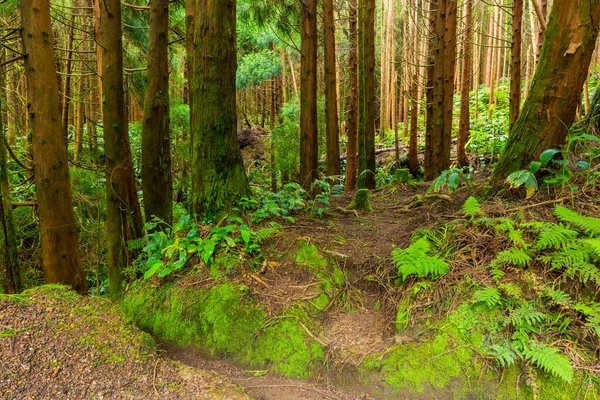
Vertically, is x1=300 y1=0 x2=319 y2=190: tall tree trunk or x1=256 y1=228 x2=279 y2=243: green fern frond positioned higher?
x1=300 y1=0 x2=319 y2=190: tall tree trunk

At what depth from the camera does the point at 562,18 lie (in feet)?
11.3

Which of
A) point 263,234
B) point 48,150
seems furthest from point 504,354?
point 48,150

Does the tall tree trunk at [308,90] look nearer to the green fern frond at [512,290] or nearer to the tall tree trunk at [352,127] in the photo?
the tall tree trunk at [352,127]

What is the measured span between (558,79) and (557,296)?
2220 millimetres

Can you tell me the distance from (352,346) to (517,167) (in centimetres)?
252

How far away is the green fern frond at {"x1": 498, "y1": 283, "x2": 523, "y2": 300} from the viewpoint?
2469mm

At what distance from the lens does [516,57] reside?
7.87 meters

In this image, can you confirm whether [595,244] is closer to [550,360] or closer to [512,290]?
[512,290]

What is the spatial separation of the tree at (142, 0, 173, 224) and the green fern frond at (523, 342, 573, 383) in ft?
14.4

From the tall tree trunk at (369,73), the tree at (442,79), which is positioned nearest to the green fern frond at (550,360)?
the tall tree trunk at (369,73)

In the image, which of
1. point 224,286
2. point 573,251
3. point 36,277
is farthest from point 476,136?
point 36,277

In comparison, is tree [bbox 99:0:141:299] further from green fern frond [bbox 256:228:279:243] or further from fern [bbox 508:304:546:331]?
fern [bbox 508:304:546:331]

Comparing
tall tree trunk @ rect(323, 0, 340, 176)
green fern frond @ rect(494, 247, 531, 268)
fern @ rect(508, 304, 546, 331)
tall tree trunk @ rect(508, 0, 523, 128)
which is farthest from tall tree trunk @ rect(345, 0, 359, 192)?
fern @ rect(508, 304, 546, 331)

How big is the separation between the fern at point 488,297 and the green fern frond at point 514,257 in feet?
1.00
